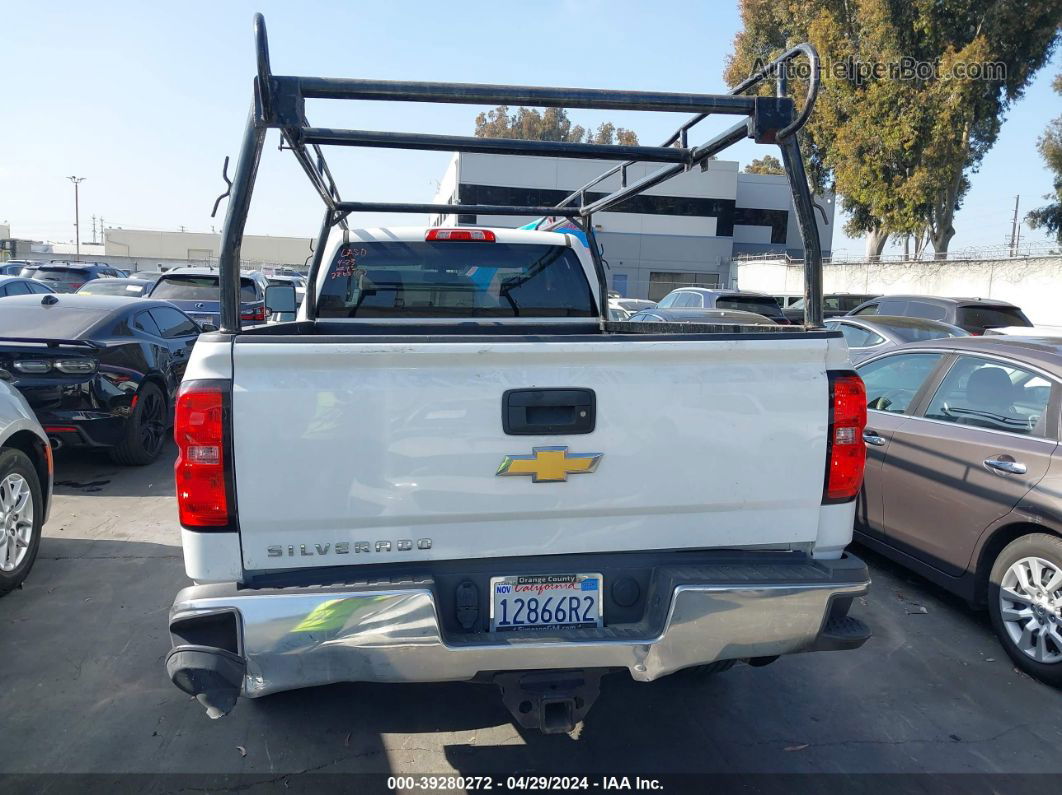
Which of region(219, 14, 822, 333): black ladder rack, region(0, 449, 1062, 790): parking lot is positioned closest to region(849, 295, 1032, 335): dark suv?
region(0, 449, 1062, 790): parking lot

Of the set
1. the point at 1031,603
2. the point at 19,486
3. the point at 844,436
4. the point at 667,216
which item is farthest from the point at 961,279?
the point at 19,486

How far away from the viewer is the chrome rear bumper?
7.52 ft

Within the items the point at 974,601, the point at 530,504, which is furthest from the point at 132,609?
the point at 974,601

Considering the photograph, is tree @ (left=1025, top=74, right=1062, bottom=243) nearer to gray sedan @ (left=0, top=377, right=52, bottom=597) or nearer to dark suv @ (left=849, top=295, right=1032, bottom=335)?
dark suv @ (left=849, top=295, right=1032, bottom=335)

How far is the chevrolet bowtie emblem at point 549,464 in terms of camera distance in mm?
2443

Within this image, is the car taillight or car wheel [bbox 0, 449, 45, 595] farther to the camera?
car wheel [bbox 0, 449, 45, 595]

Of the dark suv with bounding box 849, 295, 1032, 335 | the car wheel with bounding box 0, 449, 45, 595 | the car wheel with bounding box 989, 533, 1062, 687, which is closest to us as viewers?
the car wheel with bounding box 989, 533, 1062, 687

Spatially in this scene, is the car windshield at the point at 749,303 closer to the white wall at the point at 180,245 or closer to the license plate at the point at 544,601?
the license plate at the point at 544,601

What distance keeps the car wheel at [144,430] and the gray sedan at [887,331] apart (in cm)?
688

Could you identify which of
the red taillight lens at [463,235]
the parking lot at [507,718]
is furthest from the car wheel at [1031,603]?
the red taillight lens at [463,235]

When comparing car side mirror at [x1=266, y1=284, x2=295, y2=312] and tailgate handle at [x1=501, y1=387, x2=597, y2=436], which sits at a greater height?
car side mirror at [x1=266, y1=284, x2=295, y2=312]

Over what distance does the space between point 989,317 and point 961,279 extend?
51.0ft

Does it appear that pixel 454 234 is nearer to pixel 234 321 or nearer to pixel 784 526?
pixel 234 321

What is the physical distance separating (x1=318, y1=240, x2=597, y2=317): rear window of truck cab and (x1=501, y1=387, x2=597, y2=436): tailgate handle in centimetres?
Answer: 223
